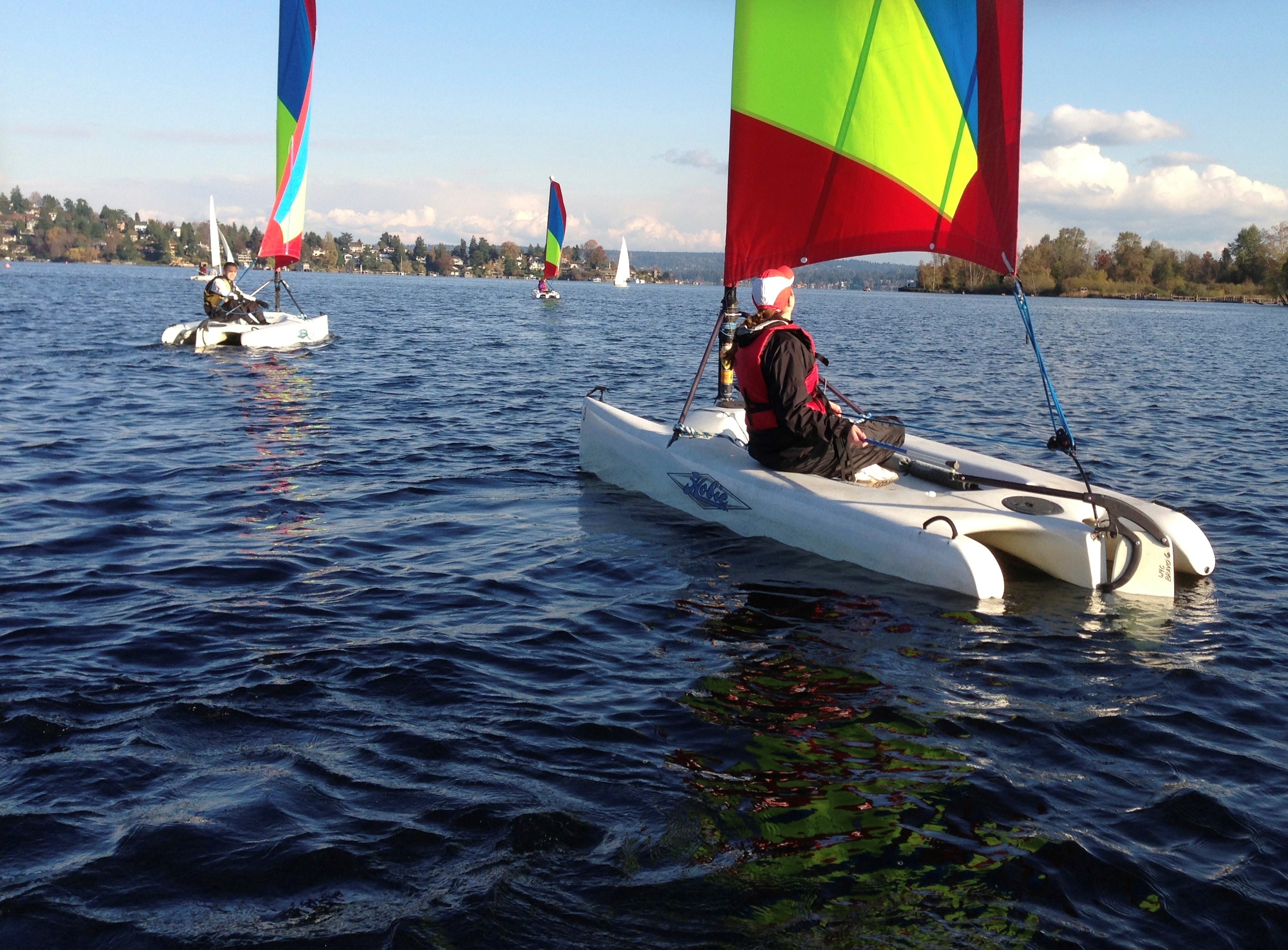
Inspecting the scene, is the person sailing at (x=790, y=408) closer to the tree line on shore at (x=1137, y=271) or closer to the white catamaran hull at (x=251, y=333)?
the white catamaran hull at (x=251, y=333)

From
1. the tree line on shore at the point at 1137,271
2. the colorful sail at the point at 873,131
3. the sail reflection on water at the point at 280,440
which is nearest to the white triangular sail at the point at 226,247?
the sail reflection on water at the point at 280,440

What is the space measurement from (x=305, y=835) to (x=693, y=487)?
16.3 ft

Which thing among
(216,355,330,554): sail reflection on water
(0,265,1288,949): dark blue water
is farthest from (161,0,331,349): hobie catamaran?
(0,265,1288,949): dark blue water

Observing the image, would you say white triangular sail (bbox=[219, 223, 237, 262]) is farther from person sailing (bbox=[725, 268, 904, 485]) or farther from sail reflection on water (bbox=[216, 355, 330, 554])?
person sailing (bbox=[725, 268, 904, 485])

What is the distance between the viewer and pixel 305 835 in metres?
3.50

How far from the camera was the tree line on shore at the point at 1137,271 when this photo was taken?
106438mm

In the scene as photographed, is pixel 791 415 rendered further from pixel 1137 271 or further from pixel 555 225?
pixel 1137 271

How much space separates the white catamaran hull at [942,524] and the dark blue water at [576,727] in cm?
18

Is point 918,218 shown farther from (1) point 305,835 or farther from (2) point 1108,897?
(1) point 305,835

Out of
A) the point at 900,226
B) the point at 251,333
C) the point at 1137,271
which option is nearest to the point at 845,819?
the point at 900,226

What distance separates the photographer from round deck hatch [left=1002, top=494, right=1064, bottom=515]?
6.66 meters

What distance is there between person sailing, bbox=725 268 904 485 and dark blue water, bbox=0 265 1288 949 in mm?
755

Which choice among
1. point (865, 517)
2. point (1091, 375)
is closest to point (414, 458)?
point (865, 517)

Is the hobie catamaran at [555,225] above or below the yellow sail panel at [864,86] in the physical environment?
above
